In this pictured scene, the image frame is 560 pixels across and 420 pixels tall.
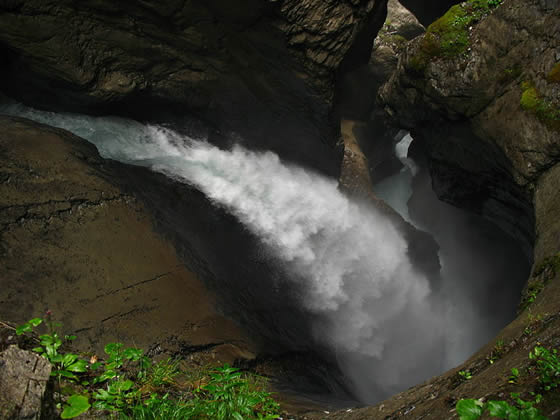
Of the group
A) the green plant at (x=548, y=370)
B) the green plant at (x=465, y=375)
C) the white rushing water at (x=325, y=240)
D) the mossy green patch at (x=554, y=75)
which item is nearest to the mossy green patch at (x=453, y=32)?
the mossy green patch at (x=554, y=75)

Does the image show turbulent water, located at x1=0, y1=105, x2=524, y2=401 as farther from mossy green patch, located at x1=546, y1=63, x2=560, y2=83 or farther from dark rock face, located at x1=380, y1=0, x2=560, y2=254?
mossy green patch, located at x1=546, y1=63, x2=560, y2=83

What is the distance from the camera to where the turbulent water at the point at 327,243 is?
417 inches

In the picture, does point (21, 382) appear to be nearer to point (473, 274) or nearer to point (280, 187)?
point (280, 187)

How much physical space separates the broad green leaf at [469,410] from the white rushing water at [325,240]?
8.97 meters

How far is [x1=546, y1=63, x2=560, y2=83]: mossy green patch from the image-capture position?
6738 mm

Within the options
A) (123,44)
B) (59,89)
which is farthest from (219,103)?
(59,89)

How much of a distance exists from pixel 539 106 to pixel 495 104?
1.10 metres

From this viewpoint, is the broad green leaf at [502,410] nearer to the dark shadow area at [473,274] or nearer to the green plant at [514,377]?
the green plant at [514,377]

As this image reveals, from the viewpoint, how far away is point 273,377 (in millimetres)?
6723

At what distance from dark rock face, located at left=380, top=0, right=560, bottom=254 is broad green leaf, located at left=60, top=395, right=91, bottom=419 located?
310 inches

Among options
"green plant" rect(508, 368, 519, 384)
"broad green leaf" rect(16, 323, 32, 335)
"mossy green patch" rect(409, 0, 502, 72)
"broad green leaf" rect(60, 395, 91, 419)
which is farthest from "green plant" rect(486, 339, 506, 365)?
"mossy green patch" rect(409, 0, 502, 72)

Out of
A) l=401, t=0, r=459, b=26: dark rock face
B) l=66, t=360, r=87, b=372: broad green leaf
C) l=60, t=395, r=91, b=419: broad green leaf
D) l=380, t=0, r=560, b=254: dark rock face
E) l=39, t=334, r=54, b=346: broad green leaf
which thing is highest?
l=401, t=0, r=459, b=26: dark rock face

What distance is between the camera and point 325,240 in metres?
12.8

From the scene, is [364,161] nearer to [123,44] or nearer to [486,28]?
[486,28]
